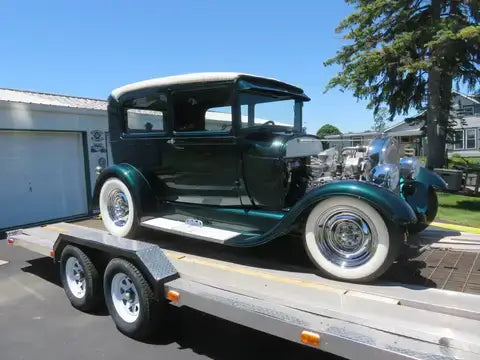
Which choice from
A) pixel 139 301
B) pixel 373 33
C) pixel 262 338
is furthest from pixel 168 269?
pixel 373 33

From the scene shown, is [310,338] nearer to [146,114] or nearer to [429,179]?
[429,179]

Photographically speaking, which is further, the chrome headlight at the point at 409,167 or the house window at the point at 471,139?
the house window at the point at 471,139

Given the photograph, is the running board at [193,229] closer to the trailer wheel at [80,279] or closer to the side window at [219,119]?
the trailer wheel at [80,279]

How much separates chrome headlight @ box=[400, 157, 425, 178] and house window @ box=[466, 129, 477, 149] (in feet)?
112

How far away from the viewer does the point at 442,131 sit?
14.4 meters

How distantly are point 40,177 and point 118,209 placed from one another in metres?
5.98

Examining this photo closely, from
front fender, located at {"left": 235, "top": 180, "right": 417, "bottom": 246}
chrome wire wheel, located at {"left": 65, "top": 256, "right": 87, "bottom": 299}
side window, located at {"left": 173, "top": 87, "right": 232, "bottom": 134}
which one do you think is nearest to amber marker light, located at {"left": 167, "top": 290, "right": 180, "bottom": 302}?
front fender, located at {"left": 235, "top": 180, "right": 417, "bottom": 246}

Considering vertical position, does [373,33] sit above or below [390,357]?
above

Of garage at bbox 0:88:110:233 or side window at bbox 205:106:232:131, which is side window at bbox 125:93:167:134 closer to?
side window at bbox 205:106:232:131

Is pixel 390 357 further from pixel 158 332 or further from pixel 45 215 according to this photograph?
pixel 45 215

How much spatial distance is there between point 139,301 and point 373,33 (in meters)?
13.6

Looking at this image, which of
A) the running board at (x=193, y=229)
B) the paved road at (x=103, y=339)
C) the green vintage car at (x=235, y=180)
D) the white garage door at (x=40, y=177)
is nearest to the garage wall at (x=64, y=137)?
the white garage door at (x=40, y=177)

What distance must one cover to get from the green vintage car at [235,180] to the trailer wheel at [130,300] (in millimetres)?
721

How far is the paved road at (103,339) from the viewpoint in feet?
11.0
